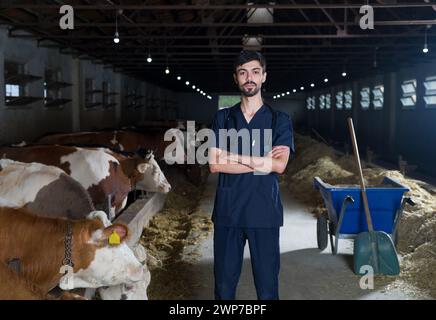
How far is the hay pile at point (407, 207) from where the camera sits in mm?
5535

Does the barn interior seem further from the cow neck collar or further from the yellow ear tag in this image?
the yellow ear tag

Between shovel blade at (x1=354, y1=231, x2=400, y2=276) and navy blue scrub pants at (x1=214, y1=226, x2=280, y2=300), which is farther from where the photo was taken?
shovel blade at (x1=354, y1=231, x2=400, y2=276)

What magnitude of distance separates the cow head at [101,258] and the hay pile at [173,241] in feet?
5.37

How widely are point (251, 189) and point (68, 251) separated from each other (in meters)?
1.25

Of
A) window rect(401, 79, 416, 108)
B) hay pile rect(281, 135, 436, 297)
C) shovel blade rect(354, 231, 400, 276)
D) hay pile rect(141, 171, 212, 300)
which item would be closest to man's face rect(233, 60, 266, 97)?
hay pile rect(141, 171, 212, 300)

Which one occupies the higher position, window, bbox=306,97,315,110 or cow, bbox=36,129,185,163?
window, bbox=306,97,315,110

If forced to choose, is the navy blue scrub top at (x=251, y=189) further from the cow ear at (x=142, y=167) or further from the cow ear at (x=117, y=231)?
the cow ear at (x=142, y=167)

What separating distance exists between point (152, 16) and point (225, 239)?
1048 cm

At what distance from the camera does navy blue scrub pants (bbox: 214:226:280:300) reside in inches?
124

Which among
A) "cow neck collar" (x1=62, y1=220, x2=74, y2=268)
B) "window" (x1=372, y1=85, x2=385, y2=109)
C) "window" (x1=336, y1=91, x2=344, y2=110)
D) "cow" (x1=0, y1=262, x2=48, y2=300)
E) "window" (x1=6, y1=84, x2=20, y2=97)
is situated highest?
"window" (x1=336, y1=91, x2=344, y2=110)

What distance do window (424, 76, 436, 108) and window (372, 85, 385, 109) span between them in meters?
5.73

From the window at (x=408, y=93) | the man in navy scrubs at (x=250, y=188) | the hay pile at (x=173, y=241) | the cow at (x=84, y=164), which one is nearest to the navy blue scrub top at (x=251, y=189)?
the man in navy scrubs at (x=250, y=188)

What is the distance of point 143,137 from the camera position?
12.5m
